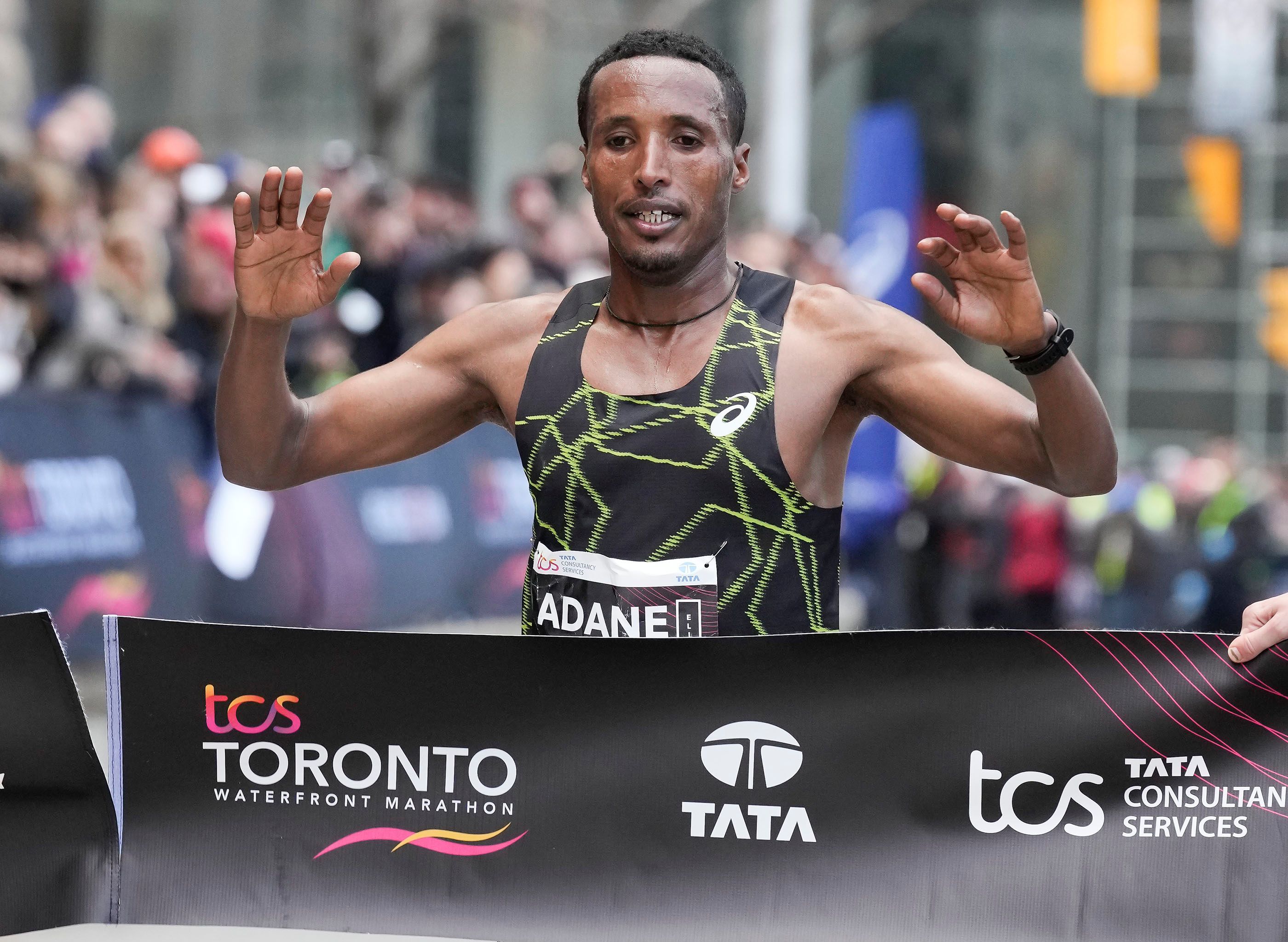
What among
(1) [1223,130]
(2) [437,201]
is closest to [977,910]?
(2) [437,201]

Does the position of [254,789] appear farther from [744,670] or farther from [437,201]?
[437,201]

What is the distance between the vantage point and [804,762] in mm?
3170

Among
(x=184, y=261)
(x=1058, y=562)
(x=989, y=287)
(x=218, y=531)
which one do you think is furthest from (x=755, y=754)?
(x=1058, y=562)

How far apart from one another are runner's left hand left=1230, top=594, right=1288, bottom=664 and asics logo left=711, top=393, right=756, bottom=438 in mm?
929

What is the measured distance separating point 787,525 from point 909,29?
28956mm

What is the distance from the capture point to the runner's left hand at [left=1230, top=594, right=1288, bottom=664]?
3.13 m

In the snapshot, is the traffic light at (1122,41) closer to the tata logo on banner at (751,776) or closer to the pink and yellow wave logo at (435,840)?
the tata logo on banner at (751,776)

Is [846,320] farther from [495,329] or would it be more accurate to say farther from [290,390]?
[290,390]

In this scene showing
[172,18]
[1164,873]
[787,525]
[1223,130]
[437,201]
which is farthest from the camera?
[1223,130]

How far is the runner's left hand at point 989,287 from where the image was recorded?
3.17 m

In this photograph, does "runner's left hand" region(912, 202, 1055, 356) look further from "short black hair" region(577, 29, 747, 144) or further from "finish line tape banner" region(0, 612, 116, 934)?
"finish line tape banner" region(0, 612, 116, 934)

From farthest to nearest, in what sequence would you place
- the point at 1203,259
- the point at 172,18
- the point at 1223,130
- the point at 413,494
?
the point at 1203,259, the point at 1223,130, the point at 172,18, the point at 413,494

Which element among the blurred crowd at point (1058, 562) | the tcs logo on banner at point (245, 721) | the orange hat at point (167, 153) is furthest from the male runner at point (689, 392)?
the blurred crowd at point (1058, 562)

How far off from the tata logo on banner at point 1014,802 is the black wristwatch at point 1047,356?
67 centimetres
